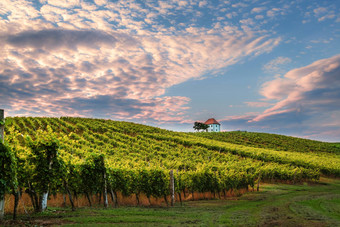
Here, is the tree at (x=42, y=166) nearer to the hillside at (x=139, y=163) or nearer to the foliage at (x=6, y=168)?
the hillside at (x=139, y=163)

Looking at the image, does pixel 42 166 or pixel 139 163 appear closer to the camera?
pixel 42 166

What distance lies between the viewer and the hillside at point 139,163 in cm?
1409

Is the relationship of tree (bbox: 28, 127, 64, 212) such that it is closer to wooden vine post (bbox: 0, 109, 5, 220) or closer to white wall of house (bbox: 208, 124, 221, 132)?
wooden vine post (bbox: 0, 109, 5, 220)

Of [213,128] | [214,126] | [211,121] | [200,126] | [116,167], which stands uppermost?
[211,121]


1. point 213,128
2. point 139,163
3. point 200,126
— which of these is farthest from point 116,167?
point 213,128


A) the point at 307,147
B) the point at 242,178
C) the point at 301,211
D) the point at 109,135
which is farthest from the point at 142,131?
the point at 307,147

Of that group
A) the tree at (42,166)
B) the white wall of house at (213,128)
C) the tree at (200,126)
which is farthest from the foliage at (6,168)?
the white wall of house at (213,128)

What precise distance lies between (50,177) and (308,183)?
3651cm

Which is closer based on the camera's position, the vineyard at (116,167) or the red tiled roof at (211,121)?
the vineyard at (116,167)

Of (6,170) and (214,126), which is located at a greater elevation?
(214,126)

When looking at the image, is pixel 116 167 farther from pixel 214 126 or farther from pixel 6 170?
pixel 214 126

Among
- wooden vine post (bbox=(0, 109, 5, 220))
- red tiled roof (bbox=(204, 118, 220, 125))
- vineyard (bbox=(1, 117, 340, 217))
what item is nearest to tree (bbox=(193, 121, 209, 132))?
red tiled roof (bbox=(204, 118, 220, 125))

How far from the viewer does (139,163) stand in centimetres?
3058

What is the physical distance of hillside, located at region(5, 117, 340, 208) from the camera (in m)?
14.1
